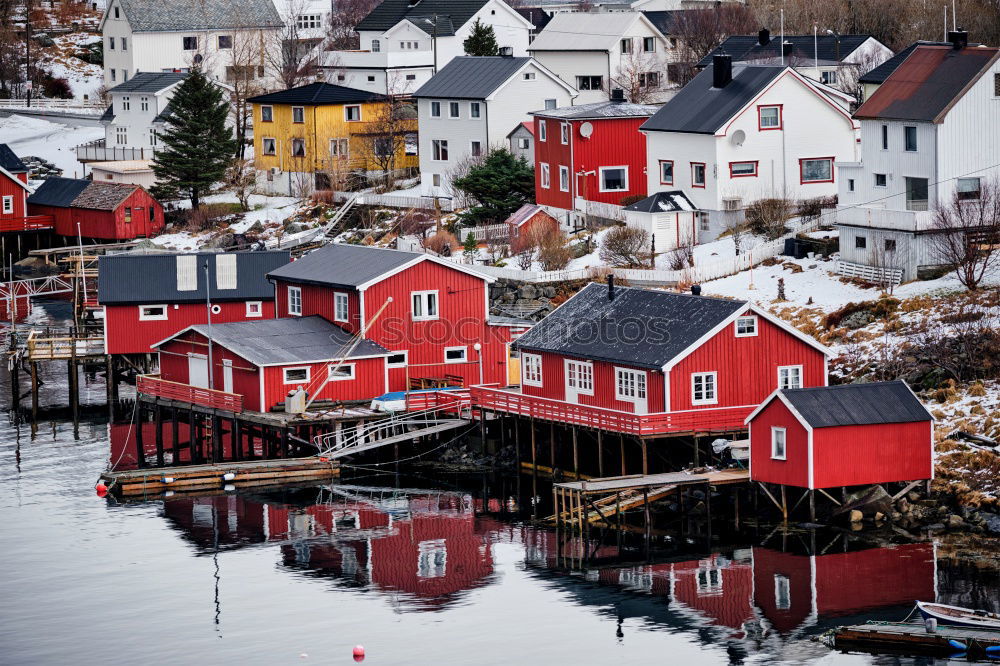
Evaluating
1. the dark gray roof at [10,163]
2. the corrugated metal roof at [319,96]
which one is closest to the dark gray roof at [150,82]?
the corrugated metal roof at [319,96]

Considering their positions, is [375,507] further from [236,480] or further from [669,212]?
[669,212]

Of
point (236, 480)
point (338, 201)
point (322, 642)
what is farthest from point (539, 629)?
point (338, 201)

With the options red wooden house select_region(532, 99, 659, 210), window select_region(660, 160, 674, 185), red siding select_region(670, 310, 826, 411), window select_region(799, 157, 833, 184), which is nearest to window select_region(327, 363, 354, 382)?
red siding select_region(670, 310, 826, 411)

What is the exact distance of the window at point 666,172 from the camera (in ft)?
281

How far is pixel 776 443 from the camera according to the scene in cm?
5256

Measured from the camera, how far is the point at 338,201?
104 m

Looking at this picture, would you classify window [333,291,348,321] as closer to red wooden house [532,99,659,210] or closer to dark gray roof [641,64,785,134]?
dark gray roof [641,64,785,134]

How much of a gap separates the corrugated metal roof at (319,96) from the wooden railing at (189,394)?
44068mm

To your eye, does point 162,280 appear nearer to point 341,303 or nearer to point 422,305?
point 341,303

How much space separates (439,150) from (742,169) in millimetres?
25208

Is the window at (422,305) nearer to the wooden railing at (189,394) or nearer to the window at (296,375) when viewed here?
the window at (296,375)

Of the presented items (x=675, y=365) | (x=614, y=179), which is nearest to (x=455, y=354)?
(x=675, y=365)

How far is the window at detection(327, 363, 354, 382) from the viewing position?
63719 mm

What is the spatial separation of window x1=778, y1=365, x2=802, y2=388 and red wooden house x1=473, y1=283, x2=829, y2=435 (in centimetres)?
3
